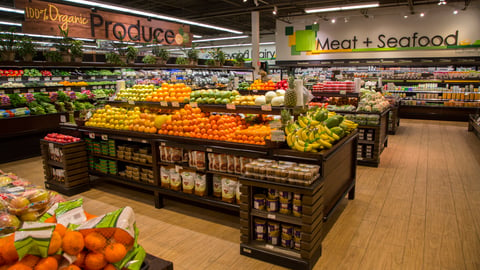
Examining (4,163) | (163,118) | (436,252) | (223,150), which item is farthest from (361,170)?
(4,163)

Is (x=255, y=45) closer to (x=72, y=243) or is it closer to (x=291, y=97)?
(x=291, y=97)

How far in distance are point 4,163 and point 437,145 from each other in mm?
10093

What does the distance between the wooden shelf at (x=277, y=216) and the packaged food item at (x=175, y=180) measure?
1520mm

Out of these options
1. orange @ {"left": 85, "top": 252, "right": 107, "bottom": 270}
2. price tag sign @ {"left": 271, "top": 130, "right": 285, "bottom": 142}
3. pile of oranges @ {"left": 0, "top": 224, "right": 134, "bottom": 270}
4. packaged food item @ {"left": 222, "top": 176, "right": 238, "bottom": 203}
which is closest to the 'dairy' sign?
packaged food item @ {"left": 222, "top": 176, "right": 238, "bottom": 203}

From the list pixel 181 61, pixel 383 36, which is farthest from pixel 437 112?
pixel 181 61

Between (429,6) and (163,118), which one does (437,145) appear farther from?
(429,6)

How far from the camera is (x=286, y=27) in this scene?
1566 cm

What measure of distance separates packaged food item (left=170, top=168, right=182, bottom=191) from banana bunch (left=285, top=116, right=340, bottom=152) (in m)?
1.65

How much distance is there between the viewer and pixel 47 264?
1244 millimetres

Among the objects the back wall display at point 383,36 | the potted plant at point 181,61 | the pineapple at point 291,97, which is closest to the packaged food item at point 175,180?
the pineapple at point 291,97

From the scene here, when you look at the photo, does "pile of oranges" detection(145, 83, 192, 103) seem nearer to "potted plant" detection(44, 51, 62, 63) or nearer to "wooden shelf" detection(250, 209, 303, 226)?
"wooden shelf" detection(250, 209, 303, 226)

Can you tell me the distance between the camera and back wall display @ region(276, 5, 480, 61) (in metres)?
12.4

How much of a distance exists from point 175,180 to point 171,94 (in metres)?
1.58

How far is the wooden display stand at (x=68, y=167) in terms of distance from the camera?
4980 mm
